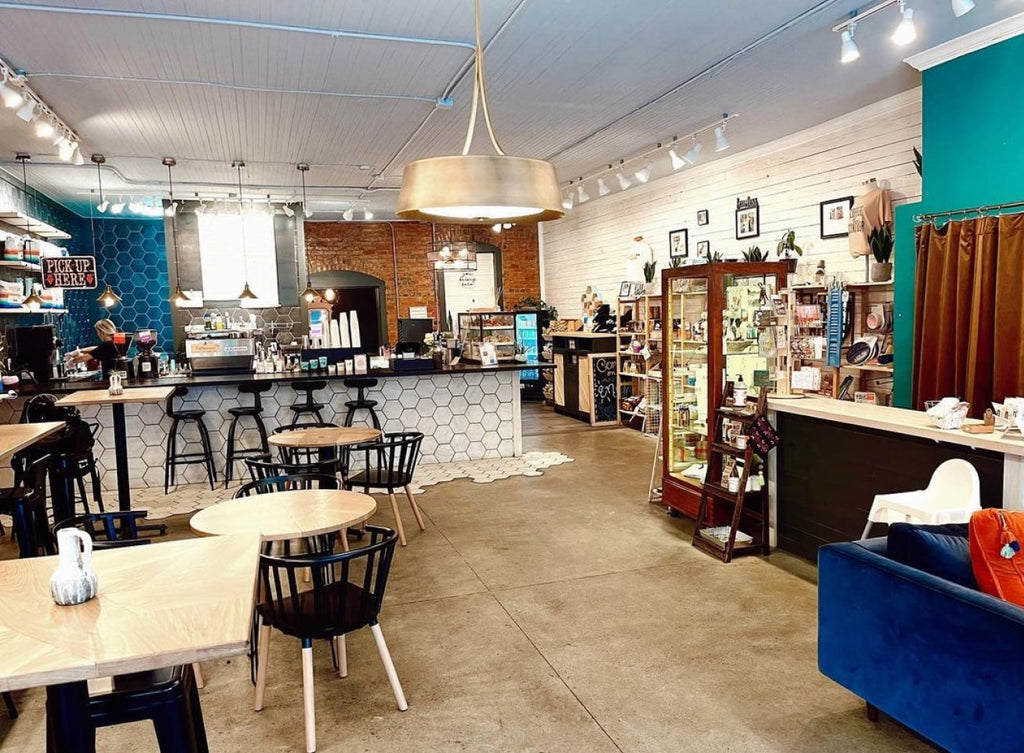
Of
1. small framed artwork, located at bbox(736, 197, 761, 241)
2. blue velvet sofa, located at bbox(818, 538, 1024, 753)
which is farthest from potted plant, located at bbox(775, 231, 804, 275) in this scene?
blue velvet sofa, located at bbox(818, 538, 1024, 753)

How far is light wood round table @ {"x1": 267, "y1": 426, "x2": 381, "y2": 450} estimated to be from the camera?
4.66m

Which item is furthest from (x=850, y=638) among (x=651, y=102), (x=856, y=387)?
(x=651, y=102)

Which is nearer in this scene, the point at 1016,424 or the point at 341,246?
the point at 1016,424

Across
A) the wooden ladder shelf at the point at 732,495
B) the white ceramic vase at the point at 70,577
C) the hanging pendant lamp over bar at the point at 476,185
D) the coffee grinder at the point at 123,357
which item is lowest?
the wooden ladder shelf at the point at 732,495

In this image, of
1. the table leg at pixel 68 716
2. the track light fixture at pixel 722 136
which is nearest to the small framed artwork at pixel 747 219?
the track light fixture at pixel 722 136

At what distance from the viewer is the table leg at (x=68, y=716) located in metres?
1.84

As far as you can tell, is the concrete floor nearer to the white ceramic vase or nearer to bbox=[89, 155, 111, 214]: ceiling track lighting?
the white ceramic vase

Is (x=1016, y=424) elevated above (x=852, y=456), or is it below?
above

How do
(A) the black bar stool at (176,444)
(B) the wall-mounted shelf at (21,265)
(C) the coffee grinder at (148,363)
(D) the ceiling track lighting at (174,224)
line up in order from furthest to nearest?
(D) the ceiling track lighting at (174,224)
(C) the coffee grinder at (148,363)
(A) the black bar stool at (176,444)
(B) the wall-mounted shelf at (21,265)

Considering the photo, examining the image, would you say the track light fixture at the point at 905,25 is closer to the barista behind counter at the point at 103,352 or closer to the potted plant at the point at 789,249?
the potted plant at the point at 789,249

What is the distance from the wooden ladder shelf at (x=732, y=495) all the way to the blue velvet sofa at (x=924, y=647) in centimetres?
167

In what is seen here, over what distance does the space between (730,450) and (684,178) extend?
4.82m

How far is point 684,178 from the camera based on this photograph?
8406 millimetres

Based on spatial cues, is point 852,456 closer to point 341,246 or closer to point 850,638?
point 850,638
